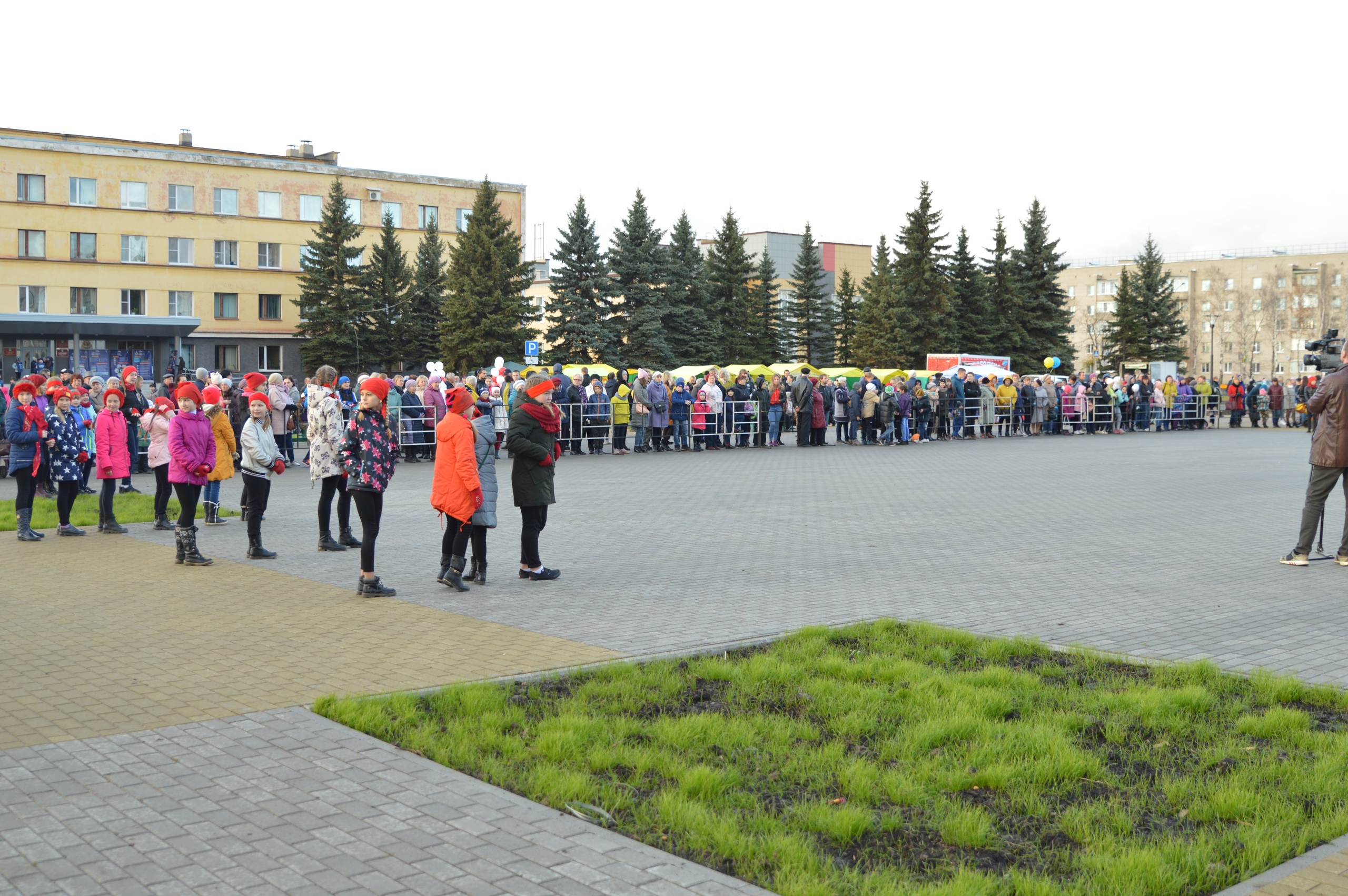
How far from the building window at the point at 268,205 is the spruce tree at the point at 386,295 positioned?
280 inches

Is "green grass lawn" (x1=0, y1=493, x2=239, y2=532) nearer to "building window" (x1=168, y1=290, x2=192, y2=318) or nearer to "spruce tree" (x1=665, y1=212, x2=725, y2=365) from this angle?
"spruce tree" (x1=665, y1=212, x2=725, y2=365)

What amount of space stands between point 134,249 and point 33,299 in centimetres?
530

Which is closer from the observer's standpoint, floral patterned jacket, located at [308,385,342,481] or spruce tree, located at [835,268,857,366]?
floral patterned jacket, located at [308,385,342,481]

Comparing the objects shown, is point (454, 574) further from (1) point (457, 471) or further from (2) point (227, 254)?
(2) point (227, 254)

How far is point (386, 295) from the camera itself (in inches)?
2329

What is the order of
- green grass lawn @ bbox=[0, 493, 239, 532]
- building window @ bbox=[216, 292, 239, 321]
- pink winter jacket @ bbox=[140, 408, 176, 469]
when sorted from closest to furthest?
pink winter jacket @ bbox=[140, 408, 176, 469], green grass lawn @ bbox=[0, 493, 239, 532], building window @ bbox=[216, 292, 239, 321]

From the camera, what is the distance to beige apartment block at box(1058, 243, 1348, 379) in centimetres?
12644

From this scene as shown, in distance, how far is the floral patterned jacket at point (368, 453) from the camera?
9.89 metres

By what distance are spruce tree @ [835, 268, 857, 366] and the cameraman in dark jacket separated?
6099 centimetres

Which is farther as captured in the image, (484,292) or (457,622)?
(484,292)

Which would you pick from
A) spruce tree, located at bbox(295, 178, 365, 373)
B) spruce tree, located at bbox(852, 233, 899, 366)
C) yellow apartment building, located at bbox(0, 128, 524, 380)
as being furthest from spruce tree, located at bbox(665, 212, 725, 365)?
yellow apartment building, located at bbox(0, 128, 524, 380)

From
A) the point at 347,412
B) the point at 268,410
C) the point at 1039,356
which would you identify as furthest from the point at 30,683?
the point at 1039,356

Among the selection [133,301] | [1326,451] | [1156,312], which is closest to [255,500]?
Answer: [1326,451]

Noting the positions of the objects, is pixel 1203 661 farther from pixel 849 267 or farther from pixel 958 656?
pixel 849 267
